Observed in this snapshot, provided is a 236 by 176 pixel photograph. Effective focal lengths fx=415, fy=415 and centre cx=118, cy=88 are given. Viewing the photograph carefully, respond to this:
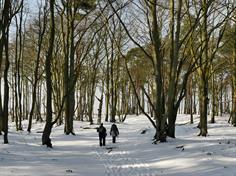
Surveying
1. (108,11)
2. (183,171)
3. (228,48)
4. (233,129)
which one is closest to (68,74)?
(108,11)

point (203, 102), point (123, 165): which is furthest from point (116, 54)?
point (123, 165)

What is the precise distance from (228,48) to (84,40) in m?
15.2

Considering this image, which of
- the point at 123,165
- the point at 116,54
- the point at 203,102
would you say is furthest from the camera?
the point at 116,54

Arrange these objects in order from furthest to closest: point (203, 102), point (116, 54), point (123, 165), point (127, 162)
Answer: point (116, 54) < point (203, 102) < point (127, 162) < point (123, 165)

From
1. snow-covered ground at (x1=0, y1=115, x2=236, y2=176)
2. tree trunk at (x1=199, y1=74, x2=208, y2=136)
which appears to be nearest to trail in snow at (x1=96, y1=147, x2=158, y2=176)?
snow-covered ground at (x1=0, y1=115, x2=236, y2=176)

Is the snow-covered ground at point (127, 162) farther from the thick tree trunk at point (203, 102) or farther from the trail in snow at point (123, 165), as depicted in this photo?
the thick tree trunk at point (203, 102)

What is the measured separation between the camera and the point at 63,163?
15344mm

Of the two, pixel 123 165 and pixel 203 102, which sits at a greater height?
pixel 203 102

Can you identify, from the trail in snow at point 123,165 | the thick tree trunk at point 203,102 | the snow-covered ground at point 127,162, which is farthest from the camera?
the thick tree trunk at point 203,102

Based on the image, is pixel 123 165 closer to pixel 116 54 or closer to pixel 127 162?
pixel 127 162

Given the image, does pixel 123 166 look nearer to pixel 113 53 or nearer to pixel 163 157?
pixel 163 157

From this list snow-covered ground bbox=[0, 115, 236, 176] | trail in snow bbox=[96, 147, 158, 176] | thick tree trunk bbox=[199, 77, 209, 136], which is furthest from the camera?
thick tree trunk bbox=[199, 77, 209, 136]

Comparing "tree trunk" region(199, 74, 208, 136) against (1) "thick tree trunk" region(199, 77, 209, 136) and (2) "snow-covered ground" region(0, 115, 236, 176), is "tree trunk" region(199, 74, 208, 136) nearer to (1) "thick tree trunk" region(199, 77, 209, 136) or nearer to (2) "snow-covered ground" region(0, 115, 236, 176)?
(1) "thick tree trunk" region(199, 77, 209, 136)

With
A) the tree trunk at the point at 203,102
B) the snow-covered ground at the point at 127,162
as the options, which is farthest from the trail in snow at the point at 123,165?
the tree trunk at the point at 203,102
